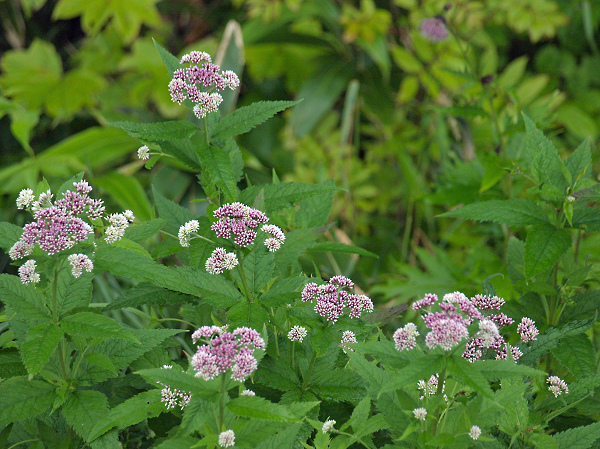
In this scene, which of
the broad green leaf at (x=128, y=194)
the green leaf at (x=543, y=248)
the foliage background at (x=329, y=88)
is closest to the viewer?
the green leaf at (x=543, y=248)

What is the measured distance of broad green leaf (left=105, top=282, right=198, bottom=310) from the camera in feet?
2.74

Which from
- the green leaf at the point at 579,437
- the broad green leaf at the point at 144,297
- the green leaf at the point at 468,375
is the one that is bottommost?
the broad green leaf at the point at 144,297

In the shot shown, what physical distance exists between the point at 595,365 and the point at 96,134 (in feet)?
6.70

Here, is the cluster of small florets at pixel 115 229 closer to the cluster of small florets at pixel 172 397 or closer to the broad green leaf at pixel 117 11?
the cluster of small florets at pixel 172 397

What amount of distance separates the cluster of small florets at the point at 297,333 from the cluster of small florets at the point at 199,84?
327 mm

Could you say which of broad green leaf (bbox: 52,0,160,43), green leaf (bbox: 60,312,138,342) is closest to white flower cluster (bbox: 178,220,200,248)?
green leaf (bbox: 60,312,138,342)

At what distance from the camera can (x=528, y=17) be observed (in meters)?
2.57

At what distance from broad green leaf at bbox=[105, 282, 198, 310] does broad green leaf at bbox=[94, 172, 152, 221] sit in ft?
3.76

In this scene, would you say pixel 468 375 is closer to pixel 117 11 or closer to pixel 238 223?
pixel 238 223

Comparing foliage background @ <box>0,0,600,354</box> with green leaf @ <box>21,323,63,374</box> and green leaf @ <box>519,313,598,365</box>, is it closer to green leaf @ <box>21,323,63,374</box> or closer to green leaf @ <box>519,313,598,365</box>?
green leaf @ <box>519,313,598,365</box>

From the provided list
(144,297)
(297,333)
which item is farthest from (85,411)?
(297,333)

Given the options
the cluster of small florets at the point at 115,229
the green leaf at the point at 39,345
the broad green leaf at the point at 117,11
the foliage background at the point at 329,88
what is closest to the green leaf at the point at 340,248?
the cluster of small florets at the point at 115,229

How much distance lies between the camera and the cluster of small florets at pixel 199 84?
801 millimetres

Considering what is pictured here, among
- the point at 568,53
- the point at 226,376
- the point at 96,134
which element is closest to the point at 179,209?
the point at 226,376
